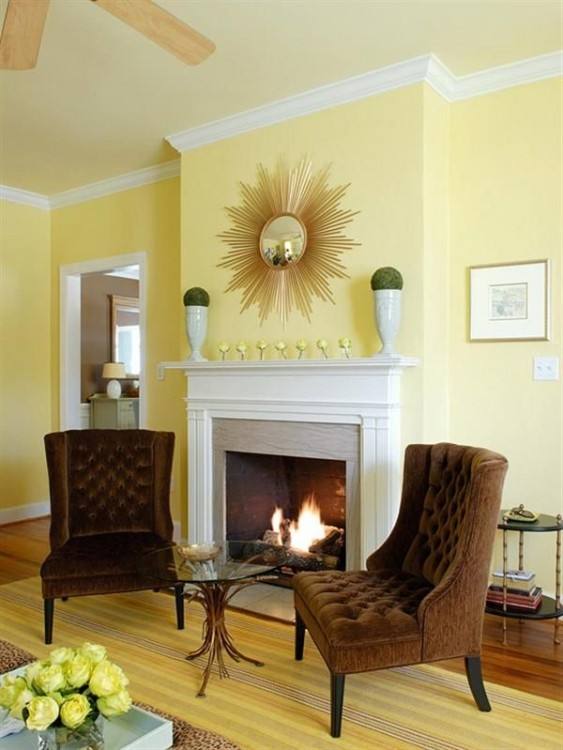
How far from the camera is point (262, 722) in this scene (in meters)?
2.24

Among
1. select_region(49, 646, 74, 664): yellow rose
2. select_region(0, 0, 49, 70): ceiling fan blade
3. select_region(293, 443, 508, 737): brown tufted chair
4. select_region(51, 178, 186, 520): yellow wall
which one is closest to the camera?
select_region(49, 646, 74, 664): yellow rose

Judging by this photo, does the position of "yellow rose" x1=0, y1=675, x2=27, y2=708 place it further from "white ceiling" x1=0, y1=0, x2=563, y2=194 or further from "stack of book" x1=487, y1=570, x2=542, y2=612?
"white ceiling" x1=0, y1=0, x2=563, y2=194

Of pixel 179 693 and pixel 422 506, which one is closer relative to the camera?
pixel 179 693

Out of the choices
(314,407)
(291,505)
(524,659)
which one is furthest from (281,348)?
(524,659)

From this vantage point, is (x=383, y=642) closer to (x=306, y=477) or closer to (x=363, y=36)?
(x=306, y=477)

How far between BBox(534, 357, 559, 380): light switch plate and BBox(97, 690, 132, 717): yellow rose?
8.40ft

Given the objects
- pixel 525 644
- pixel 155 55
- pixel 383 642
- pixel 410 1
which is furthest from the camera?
pixel 155 55

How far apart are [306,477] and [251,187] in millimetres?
1802

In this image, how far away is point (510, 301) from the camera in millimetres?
3287

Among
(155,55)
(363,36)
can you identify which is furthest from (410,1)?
(155,55)

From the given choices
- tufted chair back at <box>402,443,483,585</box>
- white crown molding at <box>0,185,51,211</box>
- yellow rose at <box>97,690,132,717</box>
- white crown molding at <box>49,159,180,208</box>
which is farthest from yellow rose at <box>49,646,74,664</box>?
white crown molding at <box>0,185,51,211</box>

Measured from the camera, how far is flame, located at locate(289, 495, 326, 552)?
3.81m

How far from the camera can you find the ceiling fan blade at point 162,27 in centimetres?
202

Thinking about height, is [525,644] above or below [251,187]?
below
